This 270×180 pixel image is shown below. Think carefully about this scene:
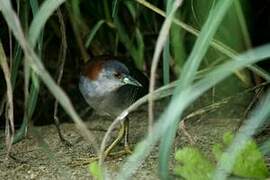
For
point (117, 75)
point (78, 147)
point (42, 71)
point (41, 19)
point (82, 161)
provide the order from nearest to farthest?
1. point (42, 71)
2. point (41, 19)
3. point (82, 161)
4. point (78, 147)
5. point (117, 75)

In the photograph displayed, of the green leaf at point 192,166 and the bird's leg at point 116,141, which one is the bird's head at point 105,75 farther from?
the green leaf at point 192,166

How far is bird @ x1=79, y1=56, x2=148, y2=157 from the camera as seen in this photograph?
145 inches

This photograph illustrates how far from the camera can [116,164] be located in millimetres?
3256

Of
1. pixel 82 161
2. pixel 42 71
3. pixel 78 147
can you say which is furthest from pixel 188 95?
pixel 78 147

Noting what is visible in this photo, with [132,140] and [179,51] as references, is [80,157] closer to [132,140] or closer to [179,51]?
[132,140]

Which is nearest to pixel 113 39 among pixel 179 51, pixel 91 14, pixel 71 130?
pixel 91 14

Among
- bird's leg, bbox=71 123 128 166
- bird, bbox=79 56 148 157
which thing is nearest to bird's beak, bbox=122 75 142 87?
A: bird, bbox=79 56 148 157

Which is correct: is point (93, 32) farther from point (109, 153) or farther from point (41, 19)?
point (41, 19)

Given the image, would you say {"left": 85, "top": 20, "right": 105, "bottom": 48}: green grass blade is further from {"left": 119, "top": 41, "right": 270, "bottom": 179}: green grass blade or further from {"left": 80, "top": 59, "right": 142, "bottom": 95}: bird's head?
{"left": 119, "top": 41, "right": 270, "bottom": 179}: green grass blade

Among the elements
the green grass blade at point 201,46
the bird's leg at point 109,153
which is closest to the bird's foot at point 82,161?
the bird's leg at point 109,153

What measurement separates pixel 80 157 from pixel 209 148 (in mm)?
604

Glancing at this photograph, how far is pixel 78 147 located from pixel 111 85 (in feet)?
1.34

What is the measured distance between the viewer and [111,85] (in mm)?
3793

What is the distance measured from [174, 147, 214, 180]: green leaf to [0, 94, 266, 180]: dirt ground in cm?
54
